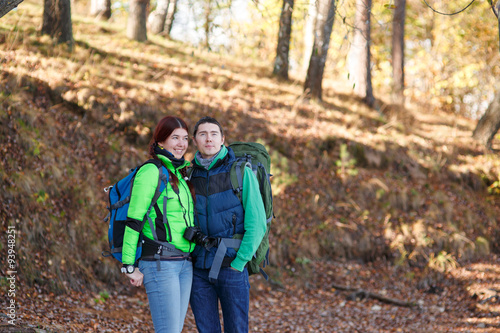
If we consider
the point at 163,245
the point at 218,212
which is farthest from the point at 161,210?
the point at 218,212

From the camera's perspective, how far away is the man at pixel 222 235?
3.12 m

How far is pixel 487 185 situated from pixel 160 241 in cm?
1151

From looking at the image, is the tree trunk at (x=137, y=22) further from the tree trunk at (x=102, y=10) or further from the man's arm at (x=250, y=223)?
the man's arm at (x=250, y=223)

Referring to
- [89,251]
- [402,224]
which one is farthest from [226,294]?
[402,224]

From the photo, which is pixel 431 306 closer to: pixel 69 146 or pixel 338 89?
pixel 69 146

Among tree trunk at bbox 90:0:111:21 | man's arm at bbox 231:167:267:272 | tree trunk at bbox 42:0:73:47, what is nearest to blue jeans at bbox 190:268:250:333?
man's arm at bbox 231:167:267:272

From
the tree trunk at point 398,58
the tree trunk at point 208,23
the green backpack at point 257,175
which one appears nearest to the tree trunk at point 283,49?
the tree trunk at point 398,58

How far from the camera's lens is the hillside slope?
6.23 metres

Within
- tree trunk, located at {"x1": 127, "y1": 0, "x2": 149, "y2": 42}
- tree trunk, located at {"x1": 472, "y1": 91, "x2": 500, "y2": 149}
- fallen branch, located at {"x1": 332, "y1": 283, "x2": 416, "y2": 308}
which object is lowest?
fallen branch, located at {"x1": 332, "y1": 283, "x2": 416, "y2": 308}

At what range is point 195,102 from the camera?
1007 centimetres

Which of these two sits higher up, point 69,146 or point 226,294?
point 69,146

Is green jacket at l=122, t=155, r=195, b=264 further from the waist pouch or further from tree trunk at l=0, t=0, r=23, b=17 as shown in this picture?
tree trunk at l=0, t=0, r=23, b=17

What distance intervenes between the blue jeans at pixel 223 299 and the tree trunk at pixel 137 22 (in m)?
11.5

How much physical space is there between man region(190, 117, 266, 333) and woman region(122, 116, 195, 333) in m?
0.15
